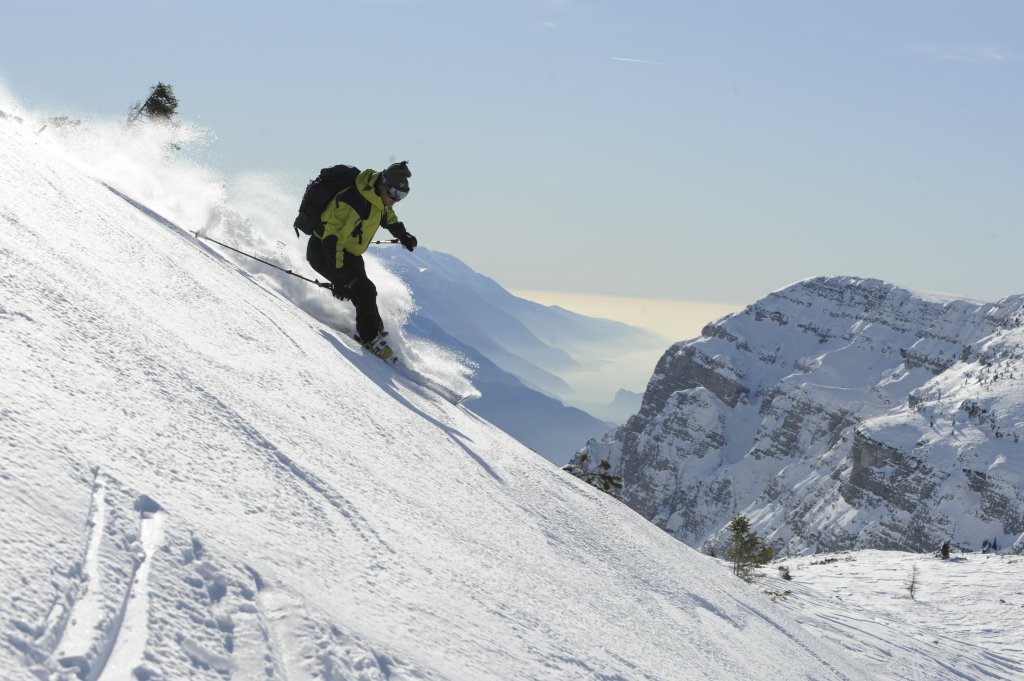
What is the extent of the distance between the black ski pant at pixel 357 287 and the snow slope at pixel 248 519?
7.39ft

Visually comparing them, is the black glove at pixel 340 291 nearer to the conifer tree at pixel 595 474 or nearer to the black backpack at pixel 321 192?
the black backpack at pixel 321 192

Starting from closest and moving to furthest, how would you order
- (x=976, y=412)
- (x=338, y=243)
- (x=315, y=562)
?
(x=315, y=562) → (x=338, y=243) → (x=976, y=412)

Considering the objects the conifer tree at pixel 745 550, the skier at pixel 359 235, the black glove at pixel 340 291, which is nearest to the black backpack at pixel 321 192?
the skier at pixel 359 235

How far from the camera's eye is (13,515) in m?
2.25

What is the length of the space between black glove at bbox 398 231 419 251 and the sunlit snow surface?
10.8 feet

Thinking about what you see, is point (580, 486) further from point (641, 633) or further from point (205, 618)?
point (205, 618)

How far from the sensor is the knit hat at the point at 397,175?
30.8ft

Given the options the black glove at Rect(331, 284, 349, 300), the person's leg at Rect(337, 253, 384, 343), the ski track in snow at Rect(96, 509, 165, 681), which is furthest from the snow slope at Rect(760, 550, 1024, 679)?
the ski track in snow at Rect(96, 509, 165, 681)

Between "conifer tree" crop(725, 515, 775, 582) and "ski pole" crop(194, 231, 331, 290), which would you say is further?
"conifer tree" crop(725, 515, 775, 582)

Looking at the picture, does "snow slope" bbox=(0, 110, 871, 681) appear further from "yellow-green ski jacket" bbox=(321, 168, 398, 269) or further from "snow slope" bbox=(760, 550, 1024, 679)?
"snow slope" bbox=(760, 550, 1024, 679)

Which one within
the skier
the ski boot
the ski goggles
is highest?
the ski goggles

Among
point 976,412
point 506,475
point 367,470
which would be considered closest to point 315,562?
point 367,470

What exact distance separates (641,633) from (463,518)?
1051 mm

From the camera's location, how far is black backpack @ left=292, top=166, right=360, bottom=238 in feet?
31.6
